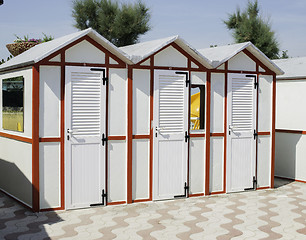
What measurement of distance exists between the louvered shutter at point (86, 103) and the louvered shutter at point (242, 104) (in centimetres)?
292

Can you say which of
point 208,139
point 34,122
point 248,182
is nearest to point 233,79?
point 208,139

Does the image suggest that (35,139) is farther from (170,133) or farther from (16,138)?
(170,133)

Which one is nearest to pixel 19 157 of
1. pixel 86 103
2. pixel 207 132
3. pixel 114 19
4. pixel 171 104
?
pixel 86 103

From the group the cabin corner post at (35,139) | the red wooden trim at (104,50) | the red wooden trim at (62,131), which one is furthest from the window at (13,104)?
the red wooden trim at (104,50)

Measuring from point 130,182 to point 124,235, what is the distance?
1.86m

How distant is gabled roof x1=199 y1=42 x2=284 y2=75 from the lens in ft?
28.6

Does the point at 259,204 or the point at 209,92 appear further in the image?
the point at 209,92

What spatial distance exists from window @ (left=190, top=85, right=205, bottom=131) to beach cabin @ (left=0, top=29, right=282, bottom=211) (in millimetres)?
20

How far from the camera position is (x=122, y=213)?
7.41 metres

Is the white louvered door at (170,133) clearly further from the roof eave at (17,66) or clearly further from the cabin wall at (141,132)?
the roof eave at (17,66)

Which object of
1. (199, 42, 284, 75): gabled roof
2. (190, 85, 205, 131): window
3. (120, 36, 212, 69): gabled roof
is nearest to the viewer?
(120, 36, 212, 69): gabled roof

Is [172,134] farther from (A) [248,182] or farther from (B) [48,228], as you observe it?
(B) [48,228]

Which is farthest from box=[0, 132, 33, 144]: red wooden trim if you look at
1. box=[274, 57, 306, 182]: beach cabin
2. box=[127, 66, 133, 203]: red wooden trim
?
box=[274, 57, 306, 182]: beach cabin

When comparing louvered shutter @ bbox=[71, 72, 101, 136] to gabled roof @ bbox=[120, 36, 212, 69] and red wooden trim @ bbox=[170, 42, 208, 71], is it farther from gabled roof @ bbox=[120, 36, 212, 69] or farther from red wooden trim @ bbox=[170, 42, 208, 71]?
red wooden trim @ bbox=[170, 42, 208, 71]
